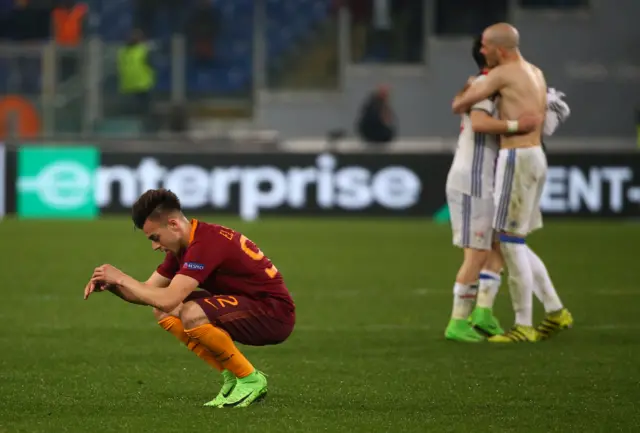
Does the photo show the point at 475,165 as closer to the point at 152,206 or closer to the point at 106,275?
the point at 152,206

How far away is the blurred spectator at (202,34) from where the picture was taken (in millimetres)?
25000

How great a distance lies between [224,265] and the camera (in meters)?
6.43

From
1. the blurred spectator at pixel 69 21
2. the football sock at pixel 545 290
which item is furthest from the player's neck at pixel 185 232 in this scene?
the blurred spectator at pixel 69 21

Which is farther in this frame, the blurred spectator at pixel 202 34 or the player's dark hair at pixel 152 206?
the blurred spectator at pixel 202 34

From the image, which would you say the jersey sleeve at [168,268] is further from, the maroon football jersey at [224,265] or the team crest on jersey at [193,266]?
the team crest on jersey at [193,266]

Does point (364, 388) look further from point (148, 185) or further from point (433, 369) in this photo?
point (148, 185)

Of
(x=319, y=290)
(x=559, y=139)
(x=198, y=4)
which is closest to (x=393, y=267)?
(x=319, y=290)

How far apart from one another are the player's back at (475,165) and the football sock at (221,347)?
3075 mm

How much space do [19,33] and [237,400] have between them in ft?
61.6

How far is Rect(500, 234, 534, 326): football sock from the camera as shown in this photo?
8875 mm

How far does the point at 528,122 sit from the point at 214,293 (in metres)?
3.01

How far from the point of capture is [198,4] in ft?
83.3

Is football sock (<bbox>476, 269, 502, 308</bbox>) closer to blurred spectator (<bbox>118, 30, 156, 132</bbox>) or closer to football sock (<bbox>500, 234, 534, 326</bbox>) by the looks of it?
football sock (<bbox>500, 234, 534, 326</bbox>)

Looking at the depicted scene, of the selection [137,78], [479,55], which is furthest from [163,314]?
[137,78]
